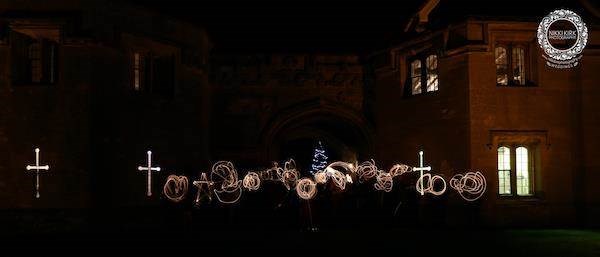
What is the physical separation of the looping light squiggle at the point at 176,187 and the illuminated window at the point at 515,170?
9.56 m

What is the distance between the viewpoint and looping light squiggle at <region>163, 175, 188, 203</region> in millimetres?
24359

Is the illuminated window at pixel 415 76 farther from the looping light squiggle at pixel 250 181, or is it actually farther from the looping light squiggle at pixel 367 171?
the looping light squiggle at pixel 250 181

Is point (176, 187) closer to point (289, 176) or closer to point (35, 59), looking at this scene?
point (289, 176)

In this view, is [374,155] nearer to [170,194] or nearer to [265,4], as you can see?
[265,4]

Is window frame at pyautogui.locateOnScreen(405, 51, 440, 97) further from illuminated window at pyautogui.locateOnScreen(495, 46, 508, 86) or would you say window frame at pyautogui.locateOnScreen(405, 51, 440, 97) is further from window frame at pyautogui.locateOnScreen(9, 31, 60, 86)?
window frame at pyautogui.locateOnScreen(9, 31, 60, 86)

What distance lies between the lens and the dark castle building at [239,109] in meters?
22.1

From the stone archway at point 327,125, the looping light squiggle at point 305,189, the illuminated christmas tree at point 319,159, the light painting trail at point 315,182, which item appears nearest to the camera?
the looping light squiggle at point 305,189

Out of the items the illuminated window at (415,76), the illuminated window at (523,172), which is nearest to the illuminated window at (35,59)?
the illuminated window at (415,76)

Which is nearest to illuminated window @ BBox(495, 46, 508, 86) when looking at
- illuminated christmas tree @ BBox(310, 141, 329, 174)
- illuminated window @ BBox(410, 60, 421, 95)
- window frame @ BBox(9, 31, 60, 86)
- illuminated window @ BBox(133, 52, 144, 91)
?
illuminated window @ BBox(410, 60, 421, 95)

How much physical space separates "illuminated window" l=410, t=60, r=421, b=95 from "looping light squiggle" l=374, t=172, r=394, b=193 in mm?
3087

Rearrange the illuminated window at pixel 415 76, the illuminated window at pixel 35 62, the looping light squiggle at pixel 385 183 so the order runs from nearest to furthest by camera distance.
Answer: the illuminated window at pixel 35 62 < the looping light squiggle at pixel 385 183 < the illuminated window at pixel 415 76

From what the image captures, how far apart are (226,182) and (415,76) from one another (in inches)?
292

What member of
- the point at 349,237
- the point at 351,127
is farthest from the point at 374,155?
the point at 349,237

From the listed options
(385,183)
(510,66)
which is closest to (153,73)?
(385,183)
